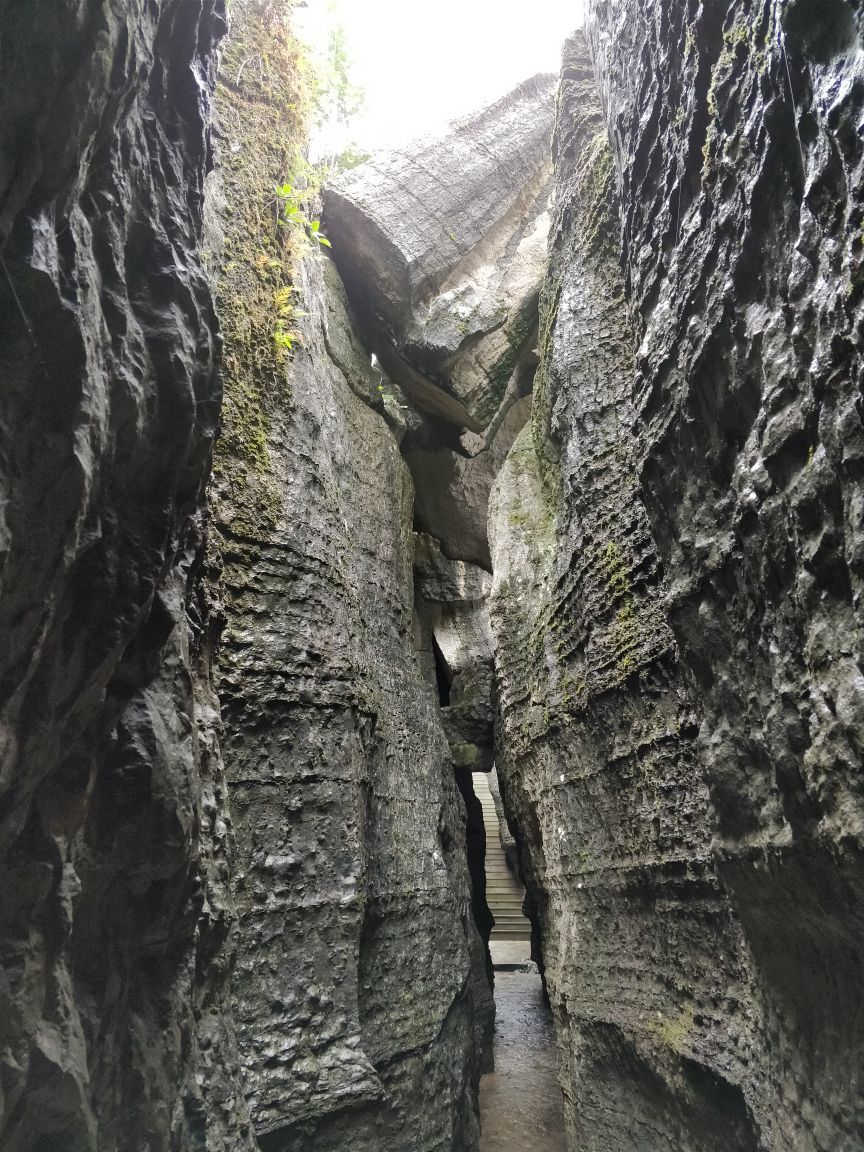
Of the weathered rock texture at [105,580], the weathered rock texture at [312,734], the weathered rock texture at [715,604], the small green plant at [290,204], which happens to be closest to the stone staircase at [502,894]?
the weathered rock texture at [312,734]

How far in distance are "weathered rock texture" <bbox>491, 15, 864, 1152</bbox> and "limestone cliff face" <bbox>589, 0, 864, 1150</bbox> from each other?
0.04ft

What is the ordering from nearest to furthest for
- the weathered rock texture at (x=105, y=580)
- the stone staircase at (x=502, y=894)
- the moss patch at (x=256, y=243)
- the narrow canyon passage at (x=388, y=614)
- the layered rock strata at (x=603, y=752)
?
the weathered rock texture at (x=105, y=580), the narrow canyon passage at (x=388, y=614), the layered rock strata at (x=603, y=752), the moss patch at (x=256, y=243), the stone staircase at (x=502, y=894)

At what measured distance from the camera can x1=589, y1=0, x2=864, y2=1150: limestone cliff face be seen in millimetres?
2135

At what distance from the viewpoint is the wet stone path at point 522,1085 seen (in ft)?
25.6

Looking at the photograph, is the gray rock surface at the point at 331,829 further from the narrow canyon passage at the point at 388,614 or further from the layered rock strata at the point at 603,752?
the layered rock strata at the point at 603,752

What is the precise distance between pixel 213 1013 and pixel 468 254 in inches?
372

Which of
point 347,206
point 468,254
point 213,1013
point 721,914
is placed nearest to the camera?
point 213,1013

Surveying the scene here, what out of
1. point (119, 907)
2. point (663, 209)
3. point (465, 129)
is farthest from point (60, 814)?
point (465, 129)

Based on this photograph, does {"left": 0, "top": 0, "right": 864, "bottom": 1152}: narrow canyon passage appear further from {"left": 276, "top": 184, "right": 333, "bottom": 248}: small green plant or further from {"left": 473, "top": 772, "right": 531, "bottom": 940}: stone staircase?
{"left": 473, "top": 772, "right": 531, "bottom": 940}: stone staircase

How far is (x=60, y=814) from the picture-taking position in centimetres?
203

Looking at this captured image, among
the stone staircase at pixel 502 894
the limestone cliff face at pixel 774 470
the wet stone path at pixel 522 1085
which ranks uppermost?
the limestone cliff face at pixel 774 470

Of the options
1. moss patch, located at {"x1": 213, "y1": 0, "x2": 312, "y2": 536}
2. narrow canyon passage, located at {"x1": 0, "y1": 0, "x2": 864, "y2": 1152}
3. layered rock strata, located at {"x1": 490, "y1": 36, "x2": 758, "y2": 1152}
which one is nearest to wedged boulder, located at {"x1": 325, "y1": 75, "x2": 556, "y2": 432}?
narrow canyon passage, located at {"x1": 0, "y1": 0, "x2": 864, "y2": 1152}

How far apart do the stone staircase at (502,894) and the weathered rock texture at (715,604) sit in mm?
12826

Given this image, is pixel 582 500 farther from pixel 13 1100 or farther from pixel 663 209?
pixel 13 1100
